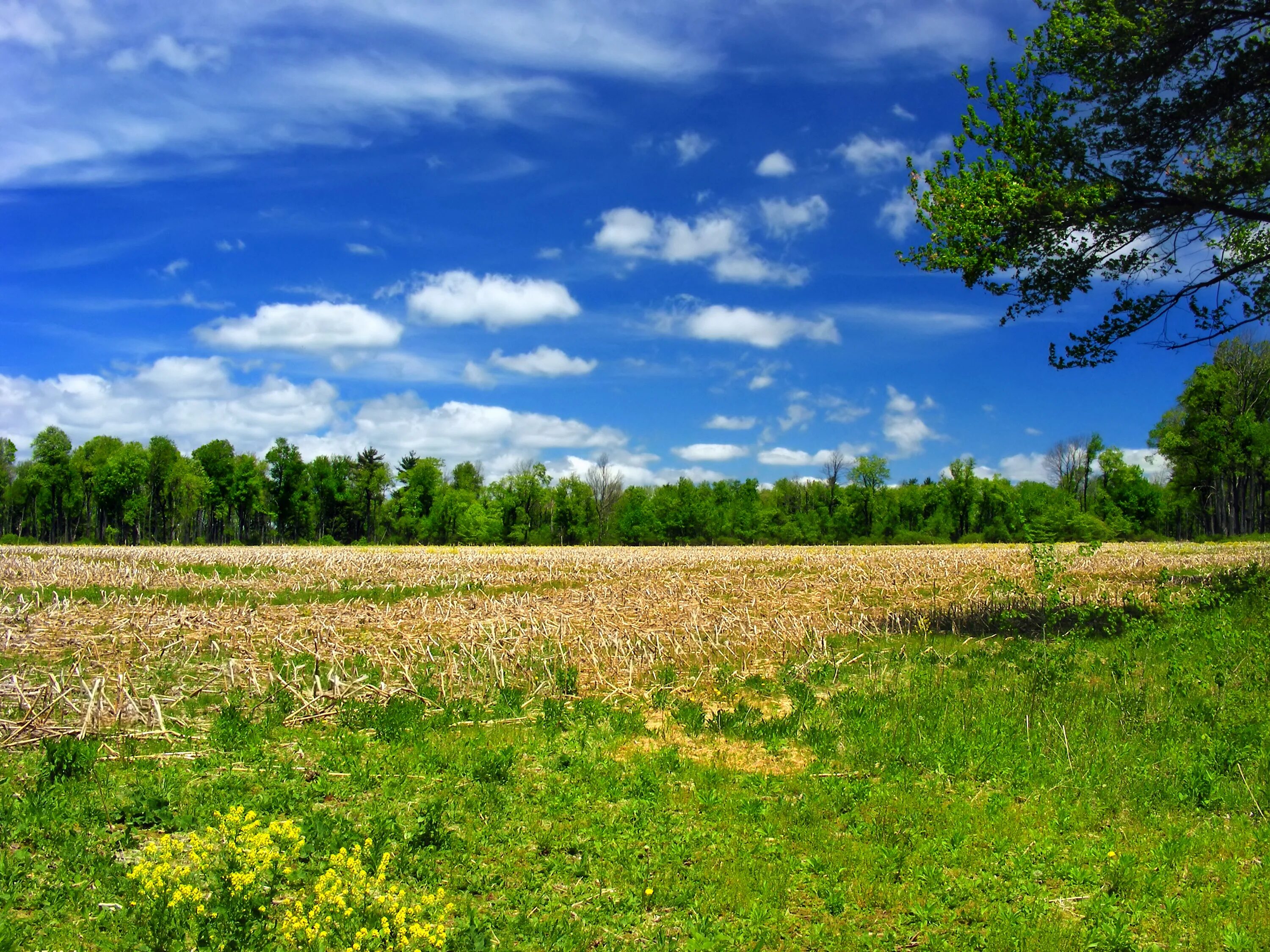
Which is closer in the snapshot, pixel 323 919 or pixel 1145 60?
pixel 323 919

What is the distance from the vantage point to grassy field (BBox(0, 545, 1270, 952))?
6.13 metres

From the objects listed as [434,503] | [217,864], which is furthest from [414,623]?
[434,503]

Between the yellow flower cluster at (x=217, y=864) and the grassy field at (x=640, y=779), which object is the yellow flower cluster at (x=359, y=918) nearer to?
the grassy field at (x=640, y=779)

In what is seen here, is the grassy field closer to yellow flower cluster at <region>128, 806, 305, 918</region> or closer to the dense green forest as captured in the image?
yellow flower cluster at <region>128, 806, 305, 918</region>

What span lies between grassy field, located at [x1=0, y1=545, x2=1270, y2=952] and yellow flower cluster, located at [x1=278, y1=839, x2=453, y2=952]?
0.13 ft

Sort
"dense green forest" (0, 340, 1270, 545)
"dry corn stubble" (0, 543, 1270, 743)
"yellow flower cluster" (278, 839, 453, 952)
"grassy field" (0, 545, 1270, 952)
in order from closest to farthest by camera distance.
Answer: "yellow flower cluster" (278, 839, 453, 952) < "grassy field" (0, 545, 1270, 952) < "dry corn stubble" (0, 543, 1270, 743) < "dense green forest" (0, 340, 1270, 545)

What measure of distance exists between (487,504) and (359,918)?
115 metres

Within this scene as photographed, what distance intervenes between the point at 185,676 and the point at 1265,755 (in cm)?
1577

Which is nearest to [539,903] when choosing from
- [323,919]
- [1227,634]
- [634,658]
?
[323,919]

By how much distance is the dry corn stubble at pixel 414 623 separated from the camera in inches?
494

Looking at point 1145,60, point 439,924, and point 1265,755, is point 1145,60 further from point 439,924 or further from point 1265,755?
point 439,924

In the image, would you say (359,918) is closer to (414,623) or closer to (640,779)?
(640,779)

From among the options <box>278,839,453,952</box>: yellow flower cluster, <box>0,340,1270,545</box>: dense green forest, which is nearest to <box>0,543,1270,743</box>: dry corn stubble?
<box>278,839,453,952</box>: yellow flower cluster

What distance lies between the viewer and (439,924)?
544 cm
